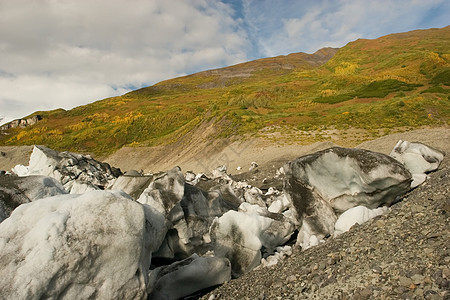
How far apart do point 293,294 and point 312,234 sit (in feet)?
13.3

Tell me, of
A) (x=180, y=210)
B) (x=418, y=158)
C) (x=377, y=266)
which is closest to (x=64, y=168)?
(x=180, y=210)

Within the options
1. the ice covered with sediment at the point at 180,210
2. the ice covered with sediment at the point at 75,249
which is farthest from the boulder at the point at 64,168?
the ice covered with sediment at the point at 75,249

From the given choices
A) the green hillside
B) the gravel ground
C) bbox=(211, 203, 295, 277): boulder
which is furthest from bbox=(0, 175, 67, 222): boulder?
the green hillside

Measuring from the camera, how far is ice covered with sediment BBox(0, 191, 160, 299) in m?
5.44

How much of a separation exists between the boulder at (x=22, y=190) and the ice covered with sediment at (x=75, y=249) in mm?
2645

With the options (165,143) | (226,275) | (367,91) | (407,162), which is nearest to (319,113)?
(367,91)

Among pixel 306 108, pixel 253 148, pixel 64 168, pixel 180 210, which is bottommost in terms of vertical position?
pixel 180 210

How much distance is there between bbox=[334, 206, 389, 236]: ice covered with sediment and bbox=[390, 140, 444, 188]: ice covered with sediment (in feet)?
14.8

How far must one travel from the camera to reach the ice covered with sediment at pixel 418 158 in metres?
13.5

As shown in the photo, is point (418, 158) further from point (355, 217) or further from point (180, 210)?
point (180, 210)

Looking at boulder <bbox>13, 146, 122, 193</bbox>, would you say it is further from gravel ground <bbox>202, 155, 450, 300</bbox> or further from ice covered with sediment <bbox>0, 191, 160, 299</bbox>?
gravel ground <bbox>202, 155, 450, 300</bbox>

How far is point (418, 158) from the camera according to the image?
13.9m

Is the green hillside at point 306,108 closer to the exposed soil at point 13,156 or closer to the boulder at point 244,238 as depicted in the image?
the exposed soil at point 13,156

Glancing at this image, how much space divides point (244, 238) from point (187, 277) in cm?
281
